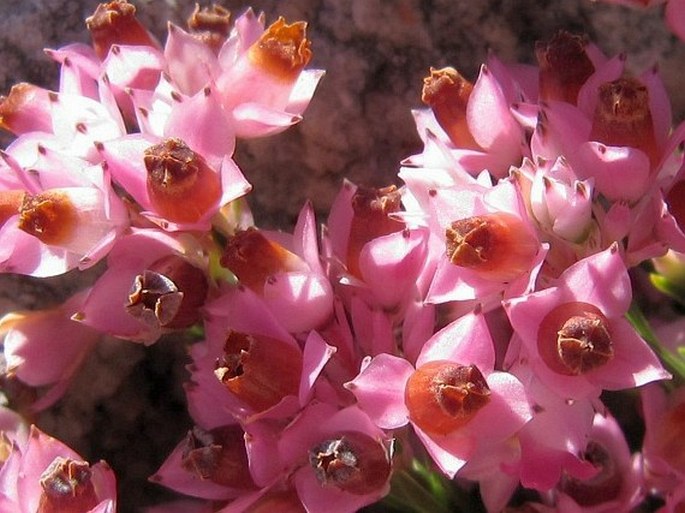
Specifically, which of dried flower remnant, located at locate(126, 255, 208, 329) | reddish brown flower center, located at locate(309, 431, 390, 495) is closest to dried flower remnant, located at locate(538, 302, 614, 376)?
reddish brown flower center, located at locate(309, 431, 390, 495)

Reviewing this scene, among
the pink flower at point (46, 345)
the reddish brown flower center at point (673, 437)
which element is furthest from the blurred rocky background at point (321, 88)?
the reddish brown flower center at point (673, 437)

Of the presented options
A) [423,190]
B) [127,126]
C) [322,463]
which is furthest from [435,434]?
[127,126]

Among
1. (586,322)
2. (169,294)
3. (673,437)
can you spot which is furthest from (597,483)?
(169,294)

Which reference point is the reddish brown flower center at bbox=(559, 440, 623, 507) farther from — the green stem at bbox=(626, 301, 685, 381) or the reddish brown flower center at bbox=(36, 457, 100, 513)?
the reddish brown flower center at bbox=(36, 457, 100, 513)

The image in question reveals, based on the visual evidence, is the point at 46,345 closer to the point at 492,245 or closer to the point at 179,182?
the point at 179,182

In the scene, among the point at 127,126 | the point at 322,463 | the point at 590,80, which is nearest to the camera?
the point at 322,463

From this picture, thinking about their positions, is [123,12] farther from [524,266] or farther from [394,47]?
[524,266]
